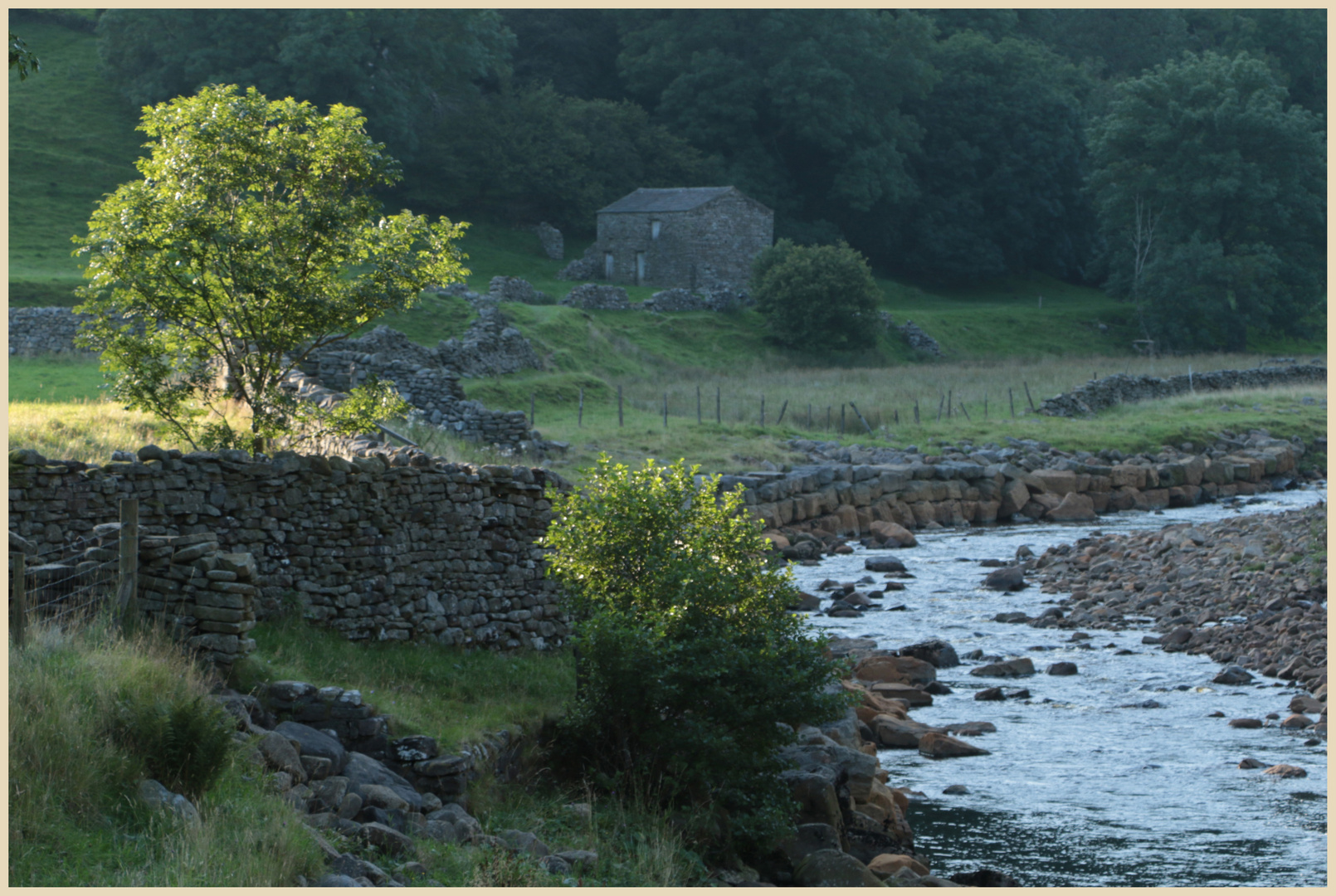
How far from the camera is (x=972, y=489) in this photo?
110 ft

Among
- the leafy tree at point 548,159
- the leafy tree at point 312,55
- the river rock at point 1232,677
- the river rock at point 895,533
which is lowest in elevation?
the river rock at point 895,533

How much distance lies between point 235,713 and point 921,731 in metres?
8.96

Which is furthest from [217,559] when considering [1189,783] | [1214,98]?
[1214,98]

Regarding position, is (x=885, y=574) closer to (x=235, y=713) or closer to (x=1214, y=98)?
(x=235, y=713)

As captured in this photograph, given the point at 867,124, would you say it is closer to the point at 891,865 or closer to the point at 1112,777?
the point at 1112,777

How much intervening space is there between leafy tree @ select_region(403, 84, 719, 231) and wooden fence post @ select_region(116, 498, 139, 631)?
57785 mm

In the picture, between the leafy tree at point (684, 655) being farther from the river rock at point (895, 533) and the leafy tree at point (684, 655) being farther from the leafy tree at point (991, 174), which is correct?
the leafy tree at point (991, 174)

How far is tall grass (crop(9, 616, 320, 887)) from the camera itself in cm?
738

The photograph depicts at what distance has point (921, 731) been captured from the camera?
1547cm

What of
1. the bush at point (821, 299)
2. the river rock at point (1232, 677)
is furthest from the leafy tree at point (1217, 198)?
the river rock at point (1232, 677)

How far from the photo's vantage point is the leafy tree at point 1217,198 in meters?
68.2

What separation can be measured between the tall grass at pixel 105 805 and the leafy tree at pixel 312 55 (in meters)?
57.2

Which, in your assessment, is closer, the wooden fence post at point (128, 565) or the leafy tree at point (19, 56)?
the leafy tree at point (19, 56)

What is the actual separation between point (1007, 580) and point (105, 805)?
64.0 feet
